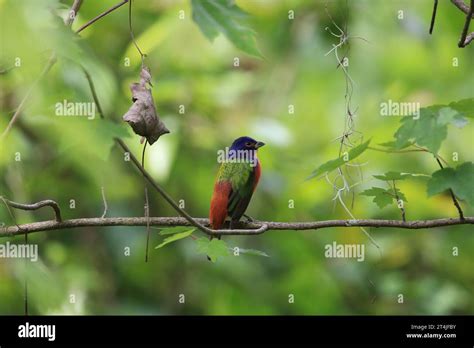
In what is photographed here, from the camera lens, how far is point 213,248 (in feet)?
8.09

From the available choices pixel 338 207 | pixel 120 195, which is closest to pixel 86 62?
pixel 120 195

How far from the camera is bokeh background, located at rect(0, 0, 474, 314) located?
5.55m

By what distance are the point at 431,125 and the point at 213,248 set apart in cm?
83

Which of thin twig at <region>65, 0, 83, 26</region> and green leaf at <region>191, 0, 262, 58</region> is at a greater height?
green leaf at <region>191, 0, 262, 58</region>

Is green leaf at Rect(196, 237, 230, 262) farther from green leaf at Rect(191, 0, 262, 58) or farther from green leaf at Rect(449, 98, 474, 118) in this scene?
green leaf at Rect(449, 98, 474, 118)

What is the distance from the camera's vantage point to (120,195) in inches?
223

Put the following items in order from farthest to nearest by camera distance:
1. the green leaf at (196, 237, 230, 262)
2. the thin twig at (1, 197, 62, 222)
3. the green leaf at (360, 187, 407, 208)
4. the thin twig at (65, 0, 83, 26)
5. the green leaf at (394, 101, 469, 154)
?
1. the green leaf at (360, 187, 407, 208)
2. the thin twig at (1, 197, 62, 222)
3. the green leaf at (196, 237, 230, 262)
4. the green leaf at (394, 101, 469, 154)
5. the thin twig at (65, 0, 83, 26)

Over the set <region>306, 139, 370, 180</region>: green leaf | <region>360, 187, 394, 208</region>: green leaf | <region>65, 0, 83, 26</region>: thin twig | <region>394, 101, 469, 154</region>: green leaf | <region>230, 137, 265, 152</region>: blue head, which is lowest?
<region>360, 187, 394, 208</region>: green leaf

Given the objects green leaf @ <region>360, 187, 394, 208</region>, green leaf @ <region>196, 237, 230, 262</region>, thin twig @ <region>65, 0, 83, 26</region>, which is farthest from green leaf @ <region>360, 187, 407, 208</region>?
thin twig @ <region>65, 0, 83, 26</region>

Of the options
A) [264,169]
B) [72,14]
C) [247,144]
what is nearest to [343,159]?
[72,14]

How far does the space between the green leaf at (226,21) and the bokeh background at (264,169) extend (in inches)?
89.4

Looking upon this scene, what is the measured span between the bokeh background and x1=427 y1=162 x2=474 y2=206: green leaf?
7.79ft
